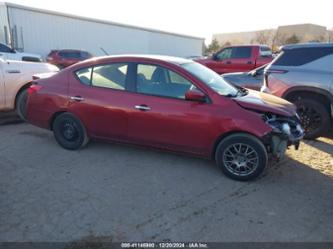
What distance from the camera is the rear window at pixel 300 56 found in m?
6.06

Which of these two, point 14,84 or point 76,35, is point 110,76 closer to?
point 14,84

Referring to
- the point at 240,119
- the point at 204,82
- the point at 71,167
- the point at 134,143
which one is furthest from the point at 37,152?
the point at 240,119

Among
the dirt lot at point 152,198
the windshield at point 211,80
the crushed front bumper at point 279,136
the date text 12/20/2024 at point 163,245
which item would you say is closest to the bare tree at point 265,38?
the windshield at point 211,80

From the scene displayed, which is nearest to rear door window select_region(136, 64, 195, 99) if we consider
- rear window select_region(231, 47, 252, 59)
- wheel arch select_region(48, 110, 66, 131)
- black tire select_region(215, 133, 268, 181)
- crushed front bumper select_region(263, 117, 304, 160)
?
black tire select_region(215, 133, 268, 181)

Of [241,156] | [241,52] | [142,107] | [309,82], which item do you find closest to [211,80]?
[142,107]

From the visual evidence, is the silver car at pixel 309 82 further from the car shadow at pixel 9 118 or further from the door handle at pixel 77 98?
the car shadow at pixel 9 118

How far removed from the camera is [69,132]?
5211 mm

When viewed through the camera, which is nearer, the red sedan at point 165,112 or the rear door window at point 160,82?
the red sedan at point 165,112

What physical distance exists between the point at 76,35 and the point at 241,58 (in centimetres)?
1606

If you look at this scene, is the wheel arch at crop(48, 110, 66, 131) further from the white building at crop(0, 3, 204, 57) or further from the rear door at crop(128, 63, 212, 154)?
the white building at crop(0, 3, 204, 57)

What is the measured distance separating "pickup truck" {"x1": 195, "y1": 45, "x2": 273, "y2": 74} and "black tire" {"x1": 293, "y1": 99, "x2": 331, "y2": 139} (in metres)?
7.11

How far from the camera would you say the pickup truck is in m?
12.9

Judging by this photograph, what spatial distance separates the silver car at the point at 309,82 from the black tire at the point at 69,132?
394cm

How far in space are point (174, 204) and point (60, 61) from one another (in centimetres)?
1730
